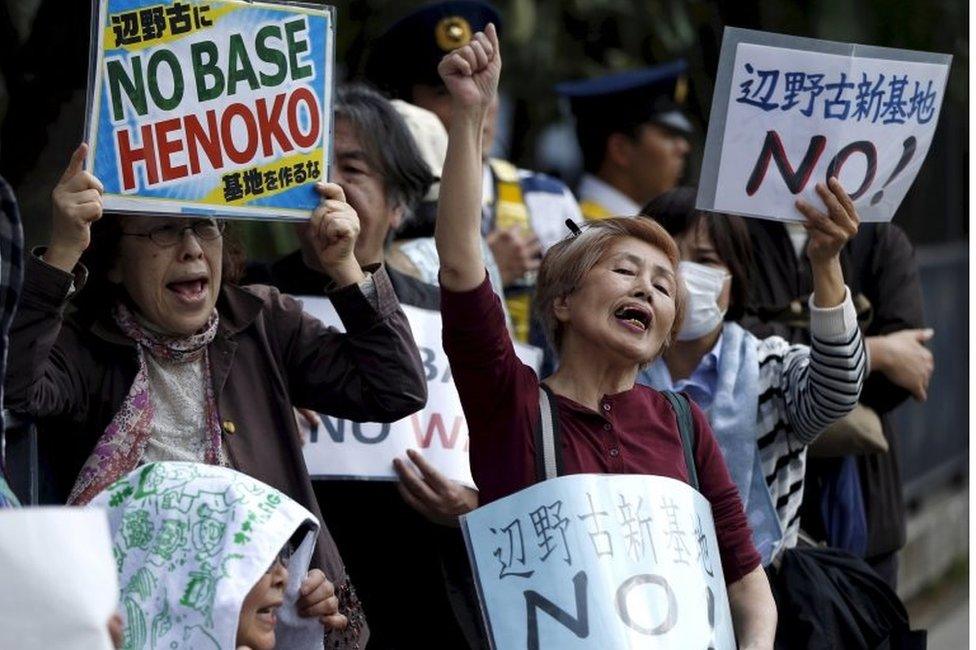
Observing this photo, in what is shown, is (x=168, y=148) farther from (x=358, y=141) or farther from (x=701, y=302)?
(x=701, y=302)

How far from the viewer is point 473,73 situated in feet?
12.6

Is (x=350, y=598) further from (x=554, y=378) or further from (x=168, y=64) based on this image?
(x=168, y=64)

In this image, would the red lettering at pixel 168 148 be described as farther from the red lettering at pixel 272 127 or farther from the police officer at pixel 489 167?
the police officer at pixel 489 167

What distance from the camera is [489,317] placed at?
12.5 feet

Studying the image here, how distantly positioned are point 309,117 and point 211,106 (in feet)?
0.67

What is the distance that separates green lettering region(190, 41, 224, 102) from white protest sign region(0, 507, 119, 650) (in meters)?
1.50

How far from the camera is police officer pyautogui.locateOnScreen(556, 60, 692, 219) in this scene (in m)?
7.12

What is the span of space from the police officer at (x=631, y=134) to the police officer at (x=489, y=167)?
0.70 meters

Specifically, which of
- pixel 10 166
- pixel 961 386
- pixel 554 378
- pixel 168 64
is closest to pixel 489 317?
pixel 554 378

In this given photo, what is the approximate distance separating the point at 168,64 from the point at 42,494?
85cm

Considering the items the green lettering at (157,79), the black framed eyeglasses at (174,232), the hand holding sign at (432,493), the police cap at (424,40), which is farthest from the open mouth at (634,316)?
the police cap at (424,40)

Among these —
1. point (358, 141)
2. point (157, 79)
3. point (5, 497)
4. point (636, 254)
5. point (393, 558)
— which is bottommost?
point (393, 558)

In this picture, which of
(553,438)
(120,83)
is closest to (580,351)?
(553,438)

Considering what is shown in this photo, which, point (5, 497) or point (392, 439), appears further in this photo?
point (392, 439)
